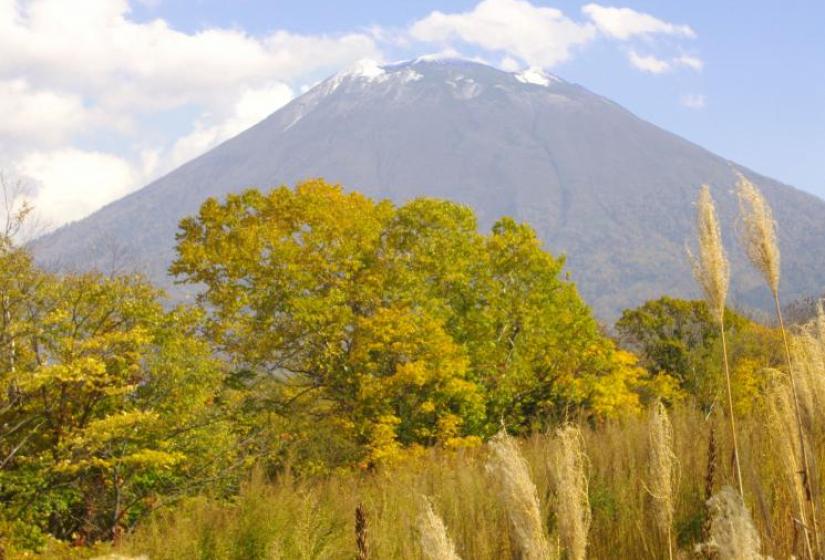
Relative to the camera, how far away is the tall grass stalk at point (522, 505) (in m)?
2.34

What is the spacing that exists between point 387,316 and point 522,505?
16.2m

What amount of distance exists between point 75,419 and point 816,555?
40.4 ft

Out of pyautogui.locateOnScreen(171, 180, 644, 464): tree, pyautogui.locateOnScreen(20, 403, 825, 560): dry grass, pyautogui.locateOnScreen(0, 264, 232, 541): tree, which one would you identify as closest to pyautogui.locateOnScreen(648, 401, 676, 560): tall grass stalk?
pyautogui.locateOnScreen(20, 403, 825, 560): dry grass

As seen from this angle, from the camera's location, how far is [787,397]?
3170 mm

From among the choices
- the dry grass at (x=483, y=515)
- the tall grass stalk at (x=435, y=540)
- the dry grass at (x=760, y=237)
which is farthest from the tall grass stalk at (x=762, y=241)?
the tall grass stalk at (x=435, y=540)

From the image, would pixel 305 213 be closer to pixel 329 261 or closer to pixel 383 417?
pixel 329 261

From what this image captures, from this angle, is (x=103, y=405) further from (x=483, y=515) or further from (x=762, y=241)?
(x=762, y=241)

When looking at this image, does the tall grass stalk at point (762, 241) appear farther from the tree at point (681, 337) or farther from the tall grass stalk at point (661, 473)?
the tree at point (681, 337)

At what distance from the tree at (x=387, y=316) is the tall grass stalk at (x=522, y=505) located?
14.2 metres

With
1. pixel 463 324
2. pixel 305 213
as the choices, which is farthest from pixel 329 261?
pixel 463 324

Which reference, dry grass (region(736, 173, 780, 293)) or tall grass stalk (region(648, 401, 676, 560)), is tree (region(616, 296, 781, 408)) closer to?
dry grass (region(736, 173, 780, 293))

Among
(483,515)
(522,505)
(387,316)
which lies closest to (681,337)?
(387,316)

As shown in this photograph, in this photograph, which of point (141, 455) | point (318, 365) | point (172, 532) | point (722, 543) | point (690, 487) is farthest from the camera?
point (318, 365)

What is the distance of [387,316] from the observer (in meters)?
18.6
